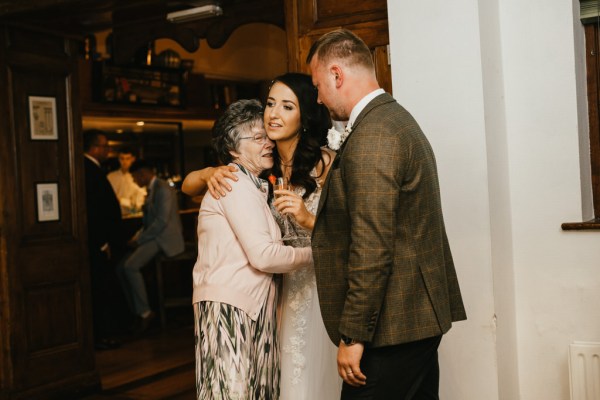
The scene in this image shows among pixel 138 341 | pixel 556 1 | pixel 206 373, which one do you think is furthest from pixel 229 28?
pixel 138 341

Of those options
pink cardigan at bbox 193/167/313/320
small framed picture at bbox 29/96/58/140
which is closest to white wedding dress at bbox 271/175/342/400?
Result: pink cardigan at bbox 193/167/313/320

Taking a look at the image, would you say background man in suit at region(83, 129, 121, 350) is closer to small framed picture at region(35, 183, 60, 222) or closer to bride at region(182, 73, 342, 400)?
small framed picture at region(35, 183, 60, 222)

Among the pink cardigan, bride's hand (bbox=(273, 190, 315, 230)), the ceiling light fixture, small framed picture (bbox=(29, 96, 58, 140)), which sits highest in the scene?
the ceiling light fixture

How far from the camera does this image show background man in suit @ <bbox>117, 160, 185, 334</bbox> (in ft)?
24.1

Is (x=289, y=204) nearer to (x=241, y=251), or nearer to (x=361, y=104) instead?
(x=241, y=251)

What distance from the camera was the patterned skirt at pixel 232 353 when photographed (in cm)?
281

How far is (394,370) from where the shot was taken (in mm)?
2277

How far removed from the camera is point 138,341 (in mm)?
7070

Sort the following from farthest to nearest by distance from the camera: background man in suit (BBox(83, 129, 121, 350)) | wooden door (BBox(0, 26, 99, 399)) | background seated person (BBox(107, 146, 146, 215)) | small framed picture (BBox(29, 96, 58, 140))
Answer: background seated person (BBox(107, 146, 146, 215)) < background man in suit (BBox(83, 129, 121, 350)) < small framed picture (BBox(29, 96, 58, 140)) < wooden door (BBox(0, 26, 99, 399))

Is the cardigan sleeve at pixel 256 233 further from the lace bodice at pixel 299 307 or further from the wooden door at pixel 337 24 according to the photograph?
the wooden door at pixel 337 24

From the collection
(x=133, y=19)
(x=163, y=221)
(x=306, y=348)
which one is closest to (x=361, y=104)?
(x=306, y=348)

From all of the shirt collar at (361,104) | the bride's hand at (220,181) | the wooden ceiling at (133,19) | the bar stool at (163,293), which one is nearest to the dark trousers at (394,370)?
the shirt collar at (361,104)

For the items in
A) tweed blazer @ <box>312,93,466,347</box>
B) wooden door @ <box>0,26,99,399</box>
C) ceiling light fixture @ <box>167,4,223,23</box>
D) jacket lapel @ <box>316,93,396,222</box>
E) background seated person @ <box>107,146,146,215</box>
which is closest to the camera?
tweed blazer @ <box>312,93,466,347</box>

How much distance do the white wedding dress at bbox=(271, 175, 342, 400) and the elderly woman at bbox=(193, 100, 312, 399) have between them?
7 centimetres
